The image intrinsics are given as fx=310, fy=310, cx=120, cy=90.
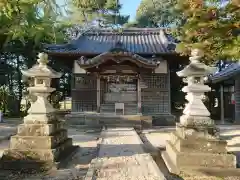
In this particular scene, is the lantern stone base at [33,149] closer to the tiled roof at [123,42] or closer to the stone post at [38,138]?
the stone post at [38,138]

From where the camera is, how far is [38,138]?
6.96m

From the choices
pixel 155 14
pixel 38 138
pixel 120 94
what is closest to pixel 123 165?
pixel 38 138

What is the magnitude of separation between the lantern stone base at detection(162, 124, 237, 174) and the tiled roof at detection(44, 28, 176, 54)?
35.4ft

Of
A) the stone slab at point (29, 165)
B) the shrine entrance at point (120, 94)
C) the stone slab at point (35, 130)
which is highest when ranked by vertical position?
the shrine entrance at point (120, 94)

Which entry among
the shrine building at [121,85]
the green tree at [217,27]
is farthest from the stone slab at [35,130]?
the shrine building at [121,85]

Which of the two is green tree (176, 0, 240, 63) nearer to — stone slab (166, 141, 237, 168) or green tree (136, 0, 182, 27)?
stone slab (166, 141, 237, 168)

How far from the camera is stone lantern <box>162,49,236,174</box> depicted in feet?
21.3

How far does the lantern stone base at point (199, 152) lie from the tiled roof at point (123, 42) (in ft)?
35.4

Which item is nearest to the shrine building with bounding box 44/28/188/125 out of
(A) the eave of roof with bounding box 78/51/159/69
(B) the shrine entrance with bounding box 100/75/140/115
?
(B) the shrine entrance with bounding box 100/75/140/115

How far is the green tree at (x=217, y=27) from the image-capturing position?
7746mm

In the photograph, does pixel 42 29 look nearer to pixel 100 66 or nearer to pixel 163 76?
pixel 100 66

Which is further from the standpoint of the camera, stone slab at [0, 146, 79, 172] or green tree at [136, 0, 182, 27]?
green tree at [136, 0, 182, 27]

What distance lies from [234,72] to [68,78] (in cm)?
1297

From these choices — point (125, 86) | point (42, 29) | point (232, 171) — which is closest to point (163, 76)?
point (125, 86)
